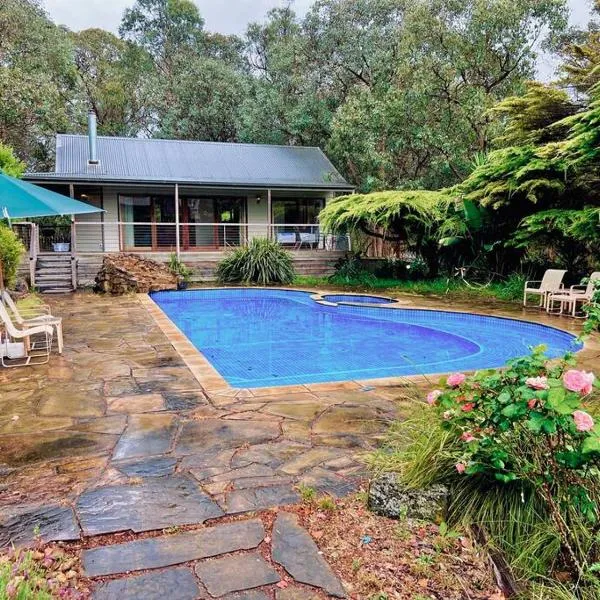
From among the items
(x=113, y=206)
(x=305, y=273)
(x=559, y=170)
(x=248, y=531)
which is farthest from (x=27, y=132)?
(x=248, y=531)

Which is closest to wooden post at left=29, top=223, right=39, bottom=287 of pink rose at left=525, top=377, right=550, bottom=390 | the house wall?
the house wall

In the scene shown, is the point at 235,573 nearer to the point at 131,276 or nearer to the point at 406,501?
the point at 406,501

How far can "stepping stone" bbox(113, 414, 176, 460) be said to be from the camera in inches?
131

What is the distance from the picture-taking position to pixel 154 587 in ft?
6.54

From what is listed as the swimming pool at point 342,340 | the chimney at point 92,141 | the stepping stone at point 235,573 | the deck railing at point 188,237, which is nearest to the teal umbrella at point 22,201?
the swimming pool at point 342,340

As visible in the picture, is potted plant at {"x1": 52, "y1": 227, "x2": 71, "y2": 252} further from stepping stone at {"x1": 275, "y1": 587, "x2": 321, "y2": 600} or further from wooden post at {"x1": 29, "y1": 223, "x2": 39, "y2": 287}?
stepping stone at {"x1": 275, "y1": 587, "x2": 321, "y2": 600}

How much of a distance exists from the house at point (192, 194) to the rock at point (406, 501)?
13570mm

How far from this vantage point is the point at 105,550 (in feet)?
7.40

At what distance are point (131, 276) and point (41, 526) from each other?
1105 cm

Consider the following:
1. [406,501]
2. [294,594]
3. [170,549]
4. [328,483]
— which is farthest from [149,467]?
[406,501]

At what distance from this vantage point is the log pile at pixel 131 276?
1283 cm

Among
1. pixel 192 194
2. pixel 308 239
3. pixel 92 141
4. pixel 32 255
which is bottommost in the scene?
pixel 32 255

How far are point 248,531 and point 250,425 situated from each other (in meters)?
1.39

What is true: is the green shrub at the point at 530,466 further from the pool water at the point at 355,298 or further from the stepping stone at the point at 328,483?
the pool water at the point at 355,298
